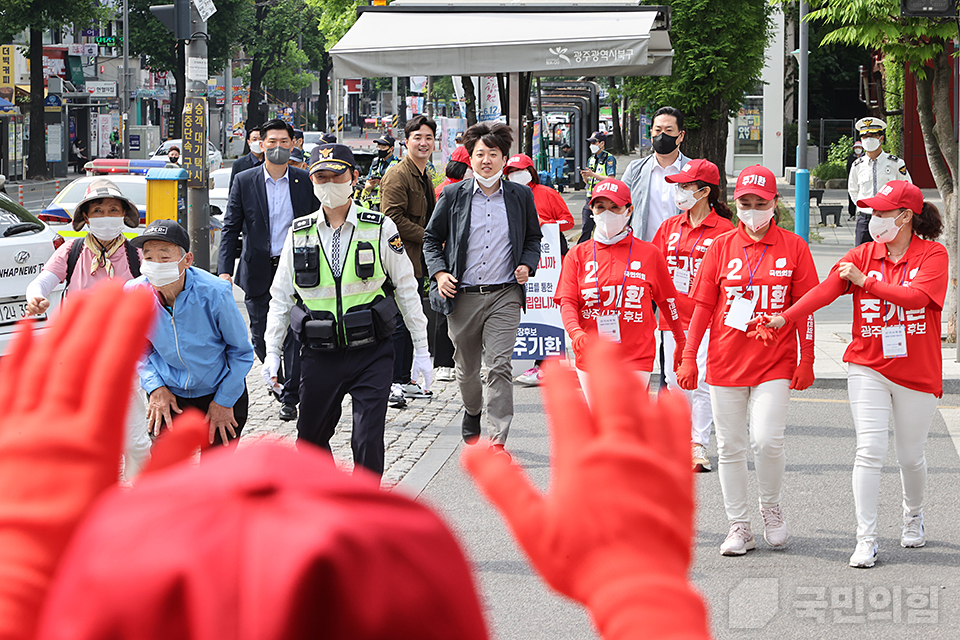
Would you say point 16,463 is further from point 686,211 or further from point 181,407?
point 686,211

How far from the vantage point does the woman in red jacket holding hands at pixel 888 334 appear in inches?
236

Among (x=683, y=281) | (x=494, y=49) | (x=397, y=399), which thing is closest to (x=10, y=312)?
(x=397, y=399)

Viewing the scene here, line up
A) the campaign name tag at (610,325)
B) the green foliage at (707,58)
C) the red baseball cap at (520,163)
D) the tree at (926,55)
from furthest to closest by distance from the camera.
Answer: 1. the green foliage at (707,58)
2. the tree at (926,55)
3. the red baseball cap at (520,163)
4. the campaign name tag at (610,325)

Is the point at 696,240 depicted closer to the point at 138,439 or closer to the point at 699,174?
the point at 699,174

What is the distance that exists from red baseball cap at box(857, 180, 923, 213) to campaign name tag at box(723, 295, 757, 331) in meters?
0.76

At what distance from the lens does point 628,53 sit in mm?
13133

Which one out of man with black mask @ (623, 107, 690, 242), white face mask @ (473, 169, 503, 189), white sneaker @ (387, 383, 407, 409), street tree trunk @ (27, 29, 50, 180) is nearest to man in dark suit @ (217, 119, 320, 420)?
white sneaker @ (387, 383, 407, 409)

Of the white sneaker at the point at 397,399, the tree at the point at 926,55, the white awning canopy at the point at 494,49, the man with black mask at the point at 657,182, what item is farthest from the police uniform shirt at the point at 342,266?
the tree at the point at 926,55

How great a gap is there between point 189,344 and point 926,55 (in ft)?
30.5

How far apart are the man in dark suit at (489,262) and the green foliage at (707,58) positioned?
18.4 meters

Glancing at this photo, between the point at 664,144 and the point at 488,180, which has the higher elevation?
the point at 664,144

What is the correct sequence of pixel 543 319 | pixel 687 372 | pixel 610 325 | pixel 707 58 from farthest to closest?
pixel 707 58, pixel 543 319, pixel 610 325, pixel 687 372

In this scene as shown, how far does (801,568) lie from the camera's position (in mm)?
6000

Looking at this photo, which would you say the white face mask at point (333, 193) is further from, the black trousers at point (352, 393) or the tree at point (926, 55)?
the tree at point (926, 55)
